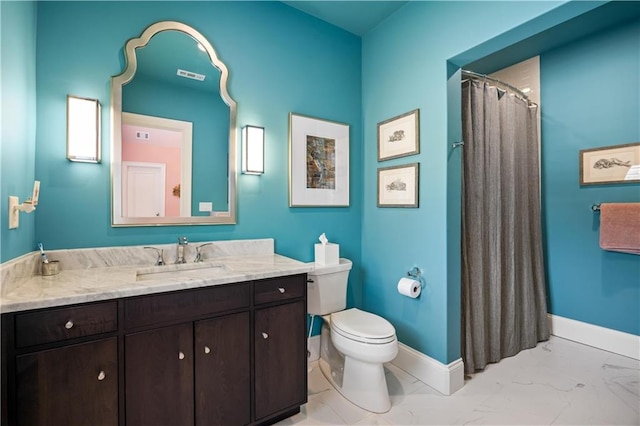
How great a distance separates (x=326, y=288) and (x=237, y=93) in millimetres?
1505

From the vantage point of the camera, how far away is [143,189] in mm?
1693

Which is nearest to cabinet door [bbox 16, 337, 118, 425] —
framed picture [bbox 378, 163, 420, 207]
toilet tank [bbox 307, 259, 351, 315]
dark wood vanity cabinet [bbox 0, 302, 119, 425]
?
dark wood vanity cabinet [bbox 0, 302, 119, 425]

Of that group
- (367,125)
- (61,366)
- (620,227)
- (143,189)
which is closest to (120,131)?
(143,189)

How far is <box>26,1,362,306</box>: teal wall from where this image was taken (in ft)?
4.87

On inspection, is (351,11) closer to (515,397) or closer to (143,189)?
(143,189)

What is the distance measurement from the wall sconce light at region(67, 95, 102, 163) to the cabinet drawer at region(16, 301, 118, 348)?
32.8 inches

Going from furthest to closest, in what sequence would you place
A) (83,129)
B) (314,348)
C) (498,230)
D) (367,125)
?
(367,125) < (314,348) < (498,230) < (83,129)

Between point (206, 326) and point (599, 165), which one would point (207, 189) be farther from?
point (599, 165)

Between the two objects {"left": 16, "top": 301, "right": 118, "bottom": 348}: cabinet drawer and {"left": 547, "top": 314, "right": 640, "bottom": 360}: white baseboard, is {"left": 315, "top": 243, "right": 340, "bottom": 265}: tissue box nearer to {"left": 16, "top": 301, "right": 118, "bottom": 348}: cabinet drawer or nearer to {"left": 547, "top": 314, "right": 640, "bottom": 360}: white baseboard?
{"left": 16, "top": 301, "right": 118, "bottom": 348}: cabinet drawer

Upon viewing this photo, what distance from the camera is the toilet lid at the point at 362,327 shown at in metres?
1.67

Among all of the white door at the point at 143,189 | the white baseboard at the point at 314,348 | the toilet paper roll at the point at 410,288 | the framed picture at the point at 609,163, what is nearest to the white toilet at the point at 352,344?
the white baseboard at the point at 314,348

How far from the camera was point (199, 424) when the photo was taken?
133 centimetres

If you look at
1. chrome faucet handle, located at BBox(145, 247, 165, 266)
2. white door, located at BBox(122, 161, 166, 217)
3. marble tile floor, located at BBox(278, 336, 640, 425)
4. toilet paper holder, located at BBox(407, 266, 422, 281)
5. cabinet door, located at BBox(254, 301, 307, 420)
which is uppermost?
white door, located at BBox(122, 161, 166, 217)

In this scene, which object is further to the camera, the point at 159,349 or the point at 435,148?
the point at 435,148
